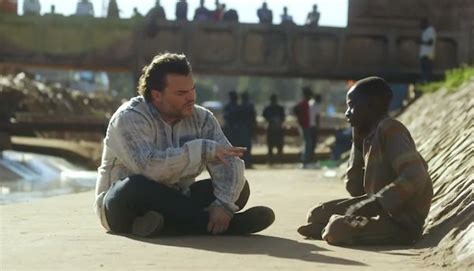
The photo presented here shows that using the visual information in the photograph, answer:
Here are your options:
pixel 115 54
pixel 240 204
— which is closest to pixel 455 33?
pixel 115 54

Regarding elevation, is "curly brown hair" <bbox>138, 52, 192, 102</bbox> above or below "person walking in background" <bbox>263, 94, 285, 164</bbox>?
above

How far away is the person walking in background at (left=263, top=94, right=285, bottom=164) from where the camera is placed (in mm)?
34062

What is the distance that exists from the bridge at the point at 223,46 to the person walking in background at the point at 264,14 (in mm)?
337

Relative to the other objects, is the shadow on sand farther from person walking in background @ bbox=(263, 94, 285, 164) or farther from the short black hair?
person walking in background @ bbox=(263, 94, 285, 164)

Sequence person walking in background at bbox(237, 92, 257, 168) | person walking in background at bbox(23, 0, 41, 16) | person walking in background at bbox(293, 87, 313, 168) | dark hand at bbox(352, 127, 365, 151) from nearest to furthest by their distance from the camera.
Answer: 1. dark hand at bbox(352, 127, 365, 151)
2. person walking in background at bbox(293, 87, 313, 168)
3. person walking in background at bbox(237, 92, 257, 168)
4. person walking in background at bbox(23, 0, 41, 16)

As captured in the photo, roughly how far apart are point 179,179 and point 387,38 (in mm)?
28687

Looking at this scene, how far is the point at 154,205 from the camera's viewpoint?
9117 millimetres

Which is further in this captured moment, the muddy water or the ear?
the muddy water

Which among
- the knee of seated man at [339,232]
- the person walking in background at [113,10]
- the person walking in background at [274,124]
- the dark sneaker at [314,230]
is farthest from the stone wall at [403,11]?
the knee of seated man at [339,232]

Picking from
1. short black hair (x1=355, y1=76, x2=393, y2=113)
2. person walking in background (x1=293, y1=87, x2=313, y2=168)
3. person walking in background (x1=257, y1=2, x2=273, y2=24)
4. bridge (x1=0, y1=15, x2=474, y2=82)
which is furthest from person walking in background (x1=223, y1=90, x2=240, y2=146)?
short black hair (x1=355, y1=76, x2=393, y2=113)

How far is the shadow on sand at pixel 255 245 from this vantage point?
8156 mm

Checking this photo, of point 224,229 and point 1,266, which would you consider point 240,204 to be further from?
point 1,266

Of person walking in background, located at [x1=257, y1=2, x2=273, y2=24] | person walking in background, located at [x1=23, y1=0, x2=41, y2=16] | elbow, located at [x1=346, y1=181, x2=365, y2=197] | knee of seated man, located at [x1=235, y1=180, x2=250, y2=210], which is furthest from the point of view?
person walking in background, located at [x1=23, y1=0, x2=41, y2=16]

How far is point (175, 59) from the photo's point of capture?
30.8ft
